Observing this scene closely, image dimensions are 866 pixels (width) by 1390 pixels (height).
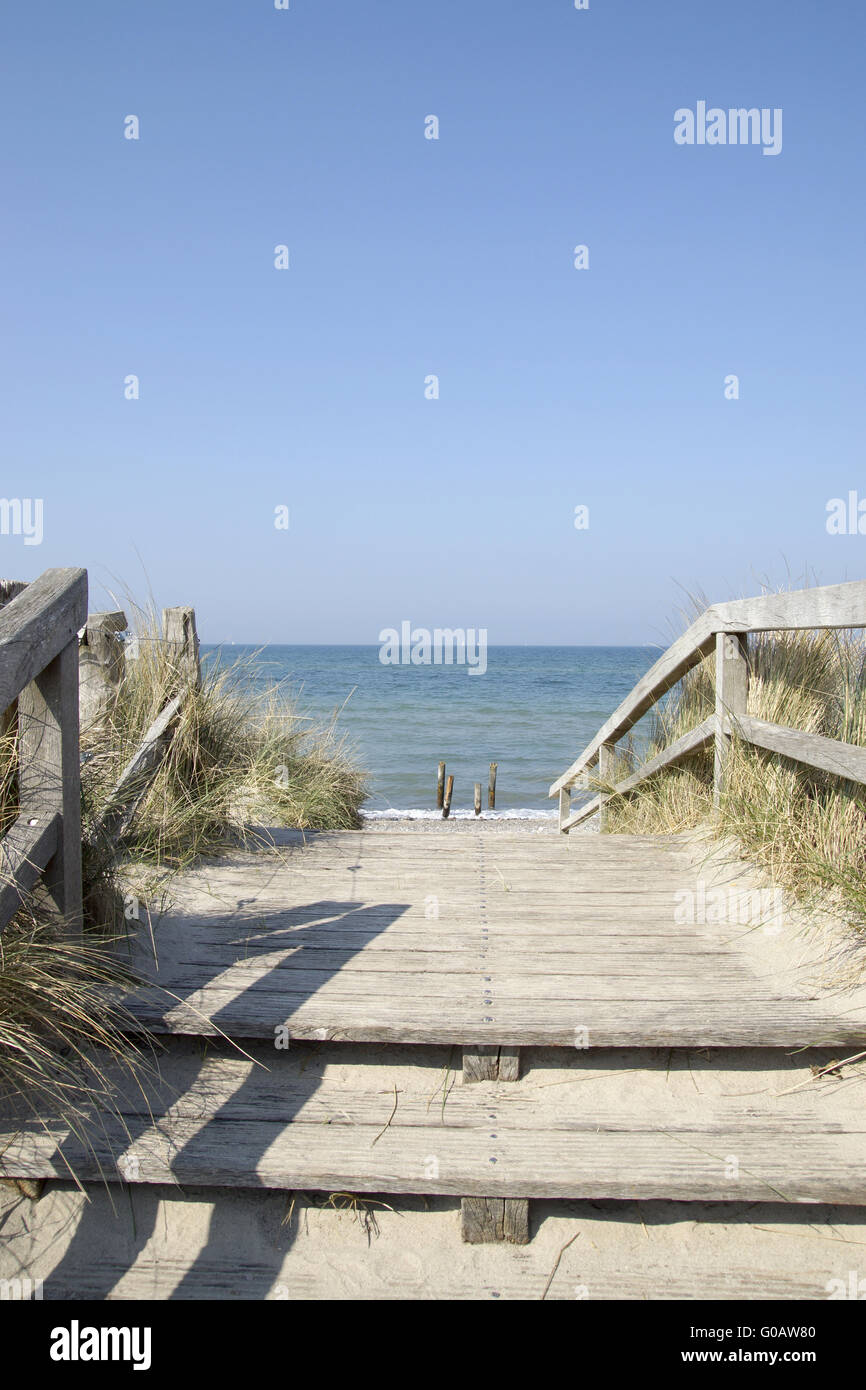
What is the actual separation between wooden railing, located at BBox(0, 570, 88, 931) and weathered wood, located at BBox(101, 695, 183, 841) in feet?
2.08

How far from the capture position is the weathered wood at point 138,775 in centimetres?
366

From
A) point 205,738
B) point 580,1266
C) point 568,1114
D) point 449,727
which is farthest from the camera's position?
point 449,727

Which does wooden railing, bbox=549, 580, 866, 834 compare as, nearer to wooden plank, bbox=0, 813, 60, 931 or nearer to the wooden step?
the wooden step

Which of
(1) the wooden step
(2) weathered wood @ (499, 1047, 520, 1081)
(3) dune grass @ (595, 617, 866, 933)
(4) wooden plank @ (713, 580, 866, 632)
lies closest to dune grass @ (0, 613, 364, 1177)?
(1) the wooden step

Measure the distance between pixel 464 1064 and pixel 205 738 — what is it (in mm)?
2679

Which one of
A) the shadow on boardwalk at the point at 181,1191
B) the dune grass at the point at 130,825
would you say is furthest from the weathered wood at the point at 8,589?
the shadow on boardwalk at the point at 181,1191

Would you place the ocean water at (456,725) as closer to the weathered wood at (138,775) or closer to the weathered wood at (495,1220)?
the weathered wood at (138,775)

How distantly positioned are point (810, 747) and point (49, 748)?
281cm

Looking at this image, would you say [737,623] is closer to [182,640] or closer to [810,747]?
[810,747]

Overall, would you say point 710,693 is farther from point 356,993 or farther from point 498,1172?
point 498,1172

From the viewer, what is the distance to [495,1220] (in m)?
2.32

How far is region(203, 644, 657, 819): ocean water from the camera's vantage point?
56.0ft
